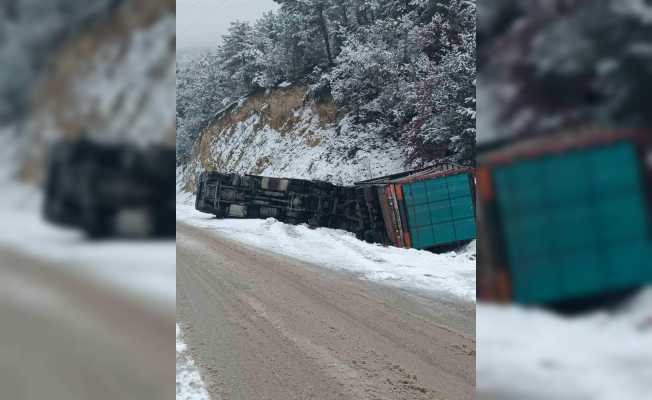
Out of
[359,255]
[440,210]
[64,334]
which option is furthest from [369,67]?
[64,334]

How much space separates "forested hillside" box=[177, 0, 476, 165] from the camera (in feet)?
6.09

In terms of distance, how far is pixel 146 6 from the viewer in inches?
42.8

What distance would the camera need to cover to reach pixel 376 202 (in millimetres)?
1966

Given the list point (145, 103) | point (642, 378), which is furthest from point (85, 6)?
point (642, 378)

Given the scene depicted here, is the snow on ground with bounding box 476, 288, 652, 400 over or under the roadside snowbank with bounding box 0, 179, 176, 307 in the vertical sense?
under

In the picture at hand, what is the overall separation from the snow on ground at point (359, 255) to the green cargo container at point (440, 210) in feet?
0.23

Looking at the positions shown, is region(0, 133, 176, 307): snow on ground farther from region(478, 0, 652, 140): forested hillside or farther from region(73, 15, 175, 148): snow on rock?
region(478, 0, 652, 140): forested hillside

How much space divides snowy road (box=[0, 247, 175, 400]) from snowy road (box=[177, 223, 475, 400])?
737 millimetres

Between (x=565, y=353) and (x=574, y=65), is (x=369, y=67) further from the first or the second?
(x=565, y=353)

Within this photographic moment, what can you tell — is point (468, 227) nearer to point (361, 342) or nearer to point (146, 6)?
point (361, 342)

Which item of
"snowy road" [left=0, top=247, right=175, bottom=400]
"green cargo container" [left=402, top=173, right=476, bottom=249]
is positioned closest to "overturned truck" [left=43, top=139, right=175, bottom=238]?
"snowy road" [left=0, top=247, right=175, bottom=400]

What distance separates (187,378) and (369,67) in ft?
4.93

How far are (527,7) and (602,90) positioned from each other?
186mm

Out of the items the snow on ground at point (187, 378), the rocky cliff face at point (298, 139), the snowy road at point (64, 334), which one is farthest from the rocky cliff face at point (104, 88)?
the snow on ground at point (187, 378)
